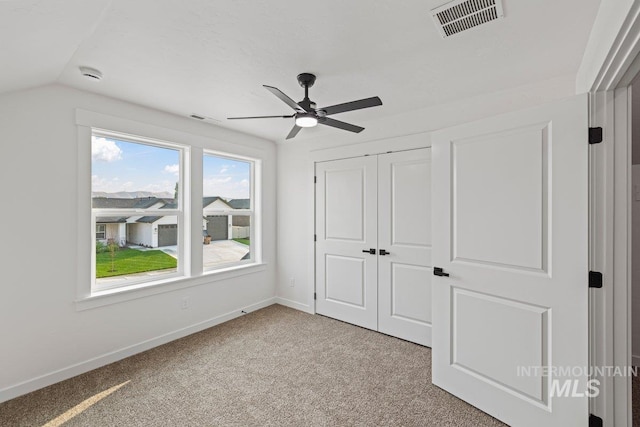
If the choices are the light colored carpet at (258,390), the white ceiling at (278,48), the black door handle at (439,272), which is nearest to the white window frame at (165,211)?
the white ceiling at (278,48)

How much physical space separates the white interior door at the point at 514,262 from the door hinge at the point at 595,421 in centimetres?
2

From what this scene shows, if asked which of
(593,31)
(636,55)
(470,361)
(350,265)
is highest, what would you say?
(593,31)

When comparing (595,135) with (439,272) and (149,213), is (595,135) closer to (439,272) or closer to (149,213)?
(439,272)

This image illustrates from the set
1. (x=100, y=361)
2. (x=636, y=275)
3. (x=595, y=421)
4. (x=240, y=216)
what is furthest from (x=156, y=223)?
(x=636, y=275)

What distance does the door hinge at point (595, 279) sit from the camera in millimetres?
1550

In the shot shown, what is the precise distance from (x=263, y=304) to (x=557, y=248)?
142 inches

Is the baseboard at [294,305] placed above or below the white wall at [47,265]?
below

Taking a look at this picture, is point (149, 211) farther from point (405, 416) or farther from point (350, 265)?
point (405, 416)

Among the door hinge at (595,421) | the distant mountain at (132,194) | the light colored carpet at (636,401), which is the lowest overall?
the light colored carpet at (636,401)

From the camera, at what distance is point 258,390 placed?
2285 millimetres

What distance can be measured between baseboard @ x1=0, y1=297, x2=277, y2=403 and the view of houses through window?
2.13 ft

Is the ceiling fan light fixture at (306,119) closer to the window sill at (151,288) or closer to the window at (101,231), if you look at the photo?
the window at (101,231)

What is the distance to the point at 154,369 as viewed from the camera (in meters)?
2.58

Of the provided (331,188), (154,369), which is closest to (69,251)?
(154,369)
